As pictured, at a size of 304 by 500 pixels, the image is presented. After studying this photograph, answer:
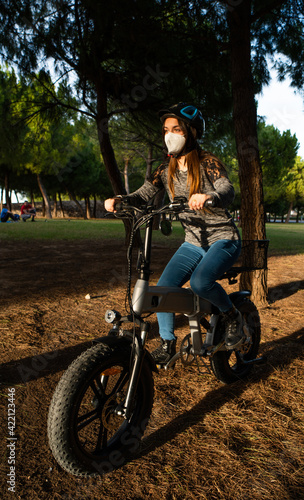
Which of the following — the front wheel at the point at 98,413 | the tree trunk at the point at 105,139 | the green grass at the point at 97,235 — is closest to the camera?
the front wheel at the point at 98,413

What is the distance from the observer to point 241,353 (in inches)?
Answer: 117

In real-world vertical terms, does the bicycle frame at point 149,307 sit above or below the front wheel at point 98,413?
above

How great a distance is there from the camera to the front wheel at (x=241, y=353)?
2.70 meters

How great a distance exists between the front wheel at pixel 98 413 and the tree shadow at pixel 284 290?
368 cm

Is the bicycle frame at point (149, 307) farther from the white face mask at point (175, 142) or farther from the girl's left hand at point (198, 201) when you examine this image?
the white face mask at point (175, 142)

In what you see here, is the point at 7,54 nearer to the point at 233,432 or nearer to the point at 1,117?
the point at 1,117

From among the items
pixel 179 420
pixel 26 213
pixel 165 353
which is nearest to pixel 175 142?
pixel 165 353

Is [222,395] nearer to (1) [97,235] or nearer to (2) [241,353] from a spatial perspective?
(2) [241,353]

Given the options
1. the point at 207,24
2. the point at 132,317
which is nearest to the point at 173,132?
the point at 132,317

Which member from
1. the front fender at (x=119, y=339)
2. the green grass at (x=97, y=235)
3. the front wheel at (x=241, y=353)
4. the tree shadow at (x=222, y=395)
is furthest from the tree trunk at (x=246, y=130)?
the green grass at (x=97, y=235)

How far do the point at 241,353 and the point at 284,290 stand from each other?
329cm

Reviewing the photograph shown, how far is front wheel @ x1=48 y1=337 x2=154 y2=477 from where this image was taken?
1741mm

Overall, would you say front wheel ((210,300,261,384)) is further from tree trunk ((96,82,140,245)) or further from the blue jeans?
tree trunk ((96,82,140,245))

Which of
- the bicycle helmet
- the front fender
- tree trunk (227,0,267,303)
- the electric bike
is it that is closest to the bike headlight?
the electric bike
